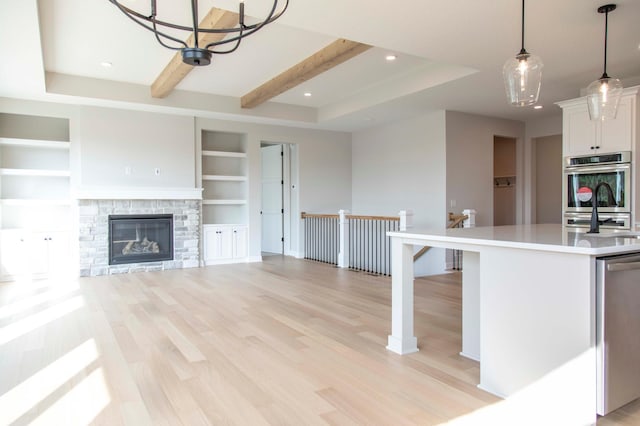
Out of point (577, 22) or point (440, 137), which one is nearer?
point (577, 22)

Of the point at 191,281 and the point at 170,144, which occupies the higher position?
the point at 170,144

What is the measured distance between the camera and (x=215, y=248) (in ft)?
25.8

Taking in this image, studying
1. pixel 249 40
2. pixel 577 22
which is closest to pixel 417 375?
pixel 577 22

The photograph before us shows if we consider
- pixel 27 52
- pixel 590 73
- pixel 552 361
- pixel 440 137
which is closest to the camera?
pixel 552 361

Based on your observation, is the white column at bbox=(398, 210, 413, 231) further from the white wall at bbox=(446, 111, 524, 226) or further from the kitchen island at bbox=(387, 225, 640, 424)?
the kitchen island at bbox=(387, 225, 640, 424)

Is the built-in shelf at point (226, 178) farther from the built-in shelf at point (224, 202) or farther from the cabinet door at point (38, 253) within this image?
the cabinet door at point (38, 253)

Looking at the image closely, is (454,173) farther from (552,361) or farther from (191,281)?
(552,361)

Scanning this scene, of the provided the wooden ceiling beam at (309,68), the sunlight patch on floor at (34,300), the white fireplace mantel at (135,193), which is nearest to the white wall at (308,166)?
the wooden ceiling beam at (309,68)

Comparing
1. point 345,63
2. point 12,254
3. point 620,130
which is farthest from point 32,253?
point 620,130

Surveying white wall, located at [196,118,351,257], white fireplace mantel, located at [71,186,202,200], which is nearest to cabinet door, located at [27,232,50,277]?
white fireplace mantel, located at [71,186,202,200]

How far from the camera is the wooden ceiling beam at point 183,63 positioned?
3772 mm

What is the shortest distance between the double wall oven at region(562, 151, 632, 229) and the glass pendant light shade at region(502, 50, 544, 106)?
2.24 m

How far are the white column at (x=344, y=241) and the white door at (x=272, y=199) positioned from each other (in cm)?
225

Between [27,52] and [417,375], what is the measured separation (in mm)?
4929
